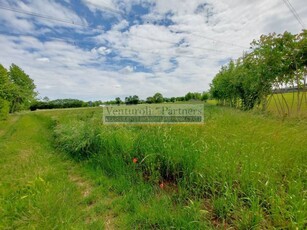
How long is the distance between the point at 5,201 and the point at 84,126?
2760 millimetres

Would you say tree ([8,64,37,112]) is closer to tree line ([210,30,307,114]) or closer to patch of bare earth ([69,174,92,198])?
patch of bare earth ([69,174,92,198])

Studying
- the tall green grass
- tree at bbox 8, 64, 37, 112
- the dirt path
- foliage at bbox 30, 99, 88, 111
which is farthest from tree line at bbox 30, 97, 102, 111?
the tall green grass

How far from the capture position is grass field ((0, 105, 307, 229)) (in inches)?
68.6

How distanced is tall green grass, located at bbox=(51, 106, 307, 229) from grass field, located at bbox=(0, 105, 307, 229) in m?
0.01

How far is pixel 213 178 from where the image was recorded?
7.08 feet

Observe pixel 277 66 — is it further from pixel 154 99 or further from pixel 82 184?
pixel 154 99

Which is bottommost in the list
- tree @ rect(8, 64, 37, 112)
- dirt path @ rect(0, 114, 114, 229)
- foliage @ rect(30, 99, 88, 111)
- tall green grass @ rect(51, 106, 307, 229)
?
dirt path @ rect(0, 114, 114, 229)

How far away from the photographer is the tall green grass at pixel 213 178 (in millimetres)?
1685

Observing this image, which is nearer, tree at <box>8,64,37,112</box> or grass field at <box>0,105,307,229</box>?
grass field at <box>0,105,307,229</box>

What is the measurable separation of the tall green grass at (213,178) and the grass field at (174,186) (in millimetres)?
11

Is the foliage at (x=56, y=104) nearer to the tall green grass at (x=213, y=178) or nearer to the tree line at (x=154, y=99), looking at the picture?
the tree line at (x=154, y=99)

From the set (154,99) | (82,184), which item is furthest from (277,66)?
(154,99)

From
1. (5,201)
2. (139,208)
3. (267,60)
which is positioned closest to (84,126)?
(5,201)

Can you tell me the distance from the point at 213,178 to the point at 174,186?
659 mm
